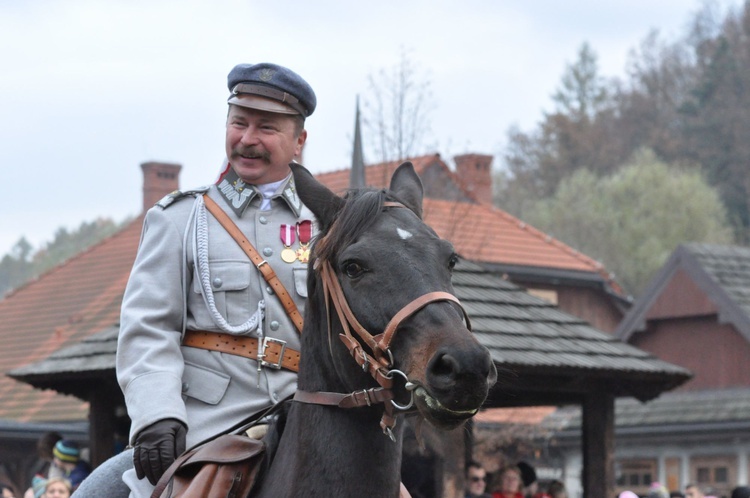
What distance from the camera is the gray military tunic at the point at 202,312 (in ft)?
14.7

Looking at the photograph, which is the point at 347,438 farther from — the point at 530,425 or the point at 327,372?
the point at 530,425

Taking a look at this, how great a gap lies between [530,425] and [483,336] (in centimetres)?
1467

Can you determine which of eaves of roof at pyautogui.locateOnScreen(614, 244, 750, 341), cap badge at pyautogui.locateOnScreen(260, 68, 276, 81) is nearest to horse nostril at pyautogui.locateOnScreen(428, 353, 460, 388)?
cap badge at pyautogui.locateOnScreen(260, 68, 276, 81)

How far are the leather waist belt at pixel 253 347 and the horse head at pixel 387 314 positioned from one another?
1.48 feet

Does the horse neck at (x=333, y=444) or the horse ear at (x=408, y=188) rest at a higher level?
the horse ear at (x=408, y=188)

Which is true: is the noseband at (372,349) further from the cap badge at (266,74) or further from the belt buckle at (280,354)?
the cap badge at (266,74)

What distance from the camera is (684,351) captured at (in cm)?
3036

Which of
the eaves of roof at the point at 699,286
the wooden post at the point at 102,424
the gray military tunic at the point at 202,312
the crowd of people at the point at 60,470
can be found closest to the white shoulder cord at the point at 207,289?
the gray military tunic at the point at 202,312

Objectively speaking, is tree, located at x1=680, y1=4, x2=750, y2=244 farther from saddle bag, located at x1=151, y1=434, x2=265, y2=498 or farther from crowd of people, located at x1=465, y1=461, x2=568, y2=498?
saddle bag, located at x1=151, y1=434, x2=265, y2=498

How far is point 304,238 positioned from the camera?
4.80 m

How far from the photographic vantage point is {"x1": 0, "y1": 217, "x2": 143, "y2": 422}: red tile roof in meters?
25.3

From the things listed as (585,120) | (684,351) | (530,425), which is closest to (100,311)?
(530,425)

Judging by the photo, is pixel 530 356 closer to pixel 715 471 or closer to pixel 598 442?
pixel 598 442

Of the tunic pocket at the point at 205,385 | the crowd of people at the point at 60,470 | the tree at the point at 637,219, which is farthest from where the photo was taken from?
the tree at the point at 637,219
